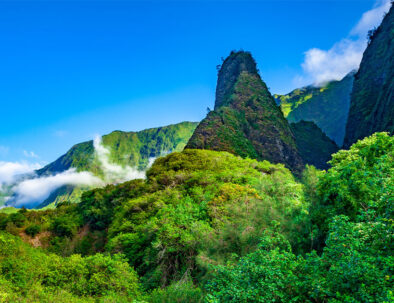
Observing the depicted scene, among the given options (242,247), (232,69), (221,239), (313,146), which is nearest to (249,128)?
(313,146)

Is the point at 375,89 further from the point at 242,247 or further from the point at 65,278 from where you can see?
the point at 65,278

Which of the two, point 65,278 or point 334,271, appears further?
point 65,278

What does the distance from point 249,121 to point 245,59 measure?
4543 centimetres

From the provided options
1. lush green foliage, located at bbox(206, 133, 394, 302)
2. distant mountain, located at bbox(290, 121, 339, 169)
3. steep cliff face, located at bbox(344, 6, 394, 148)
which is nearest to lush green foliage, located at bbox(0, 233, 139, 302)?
lush green foliage, located at bbox(206, 133, 394, 302)

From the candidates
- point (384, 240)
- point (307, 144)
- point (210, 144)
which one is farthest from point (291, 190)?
point (307, 144)

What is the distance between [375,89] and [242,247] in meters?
97.9

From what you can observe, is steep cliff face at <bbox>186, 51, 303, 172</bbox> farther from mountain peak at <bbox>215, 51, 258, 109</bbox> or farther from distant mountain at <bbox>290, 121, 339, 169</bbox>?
distant mountain at <bbox>290, 121, 339, 169</bbox>

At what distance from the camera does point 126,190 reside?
5019cm

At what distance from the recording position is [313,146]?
115062mm

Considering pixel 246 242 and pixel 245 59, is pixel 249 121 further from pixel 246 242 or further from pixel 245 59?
pixel 246 242

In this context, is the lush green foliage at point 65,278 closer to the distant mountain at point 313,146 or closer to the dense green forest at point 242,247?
the dense green forest at point 242,247

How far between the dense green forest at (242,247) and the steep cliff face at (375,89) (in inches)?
2173

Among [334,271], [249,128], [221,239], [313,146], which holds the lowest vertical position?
[221,239]

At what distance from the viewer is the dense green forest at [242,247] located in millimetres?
8391
